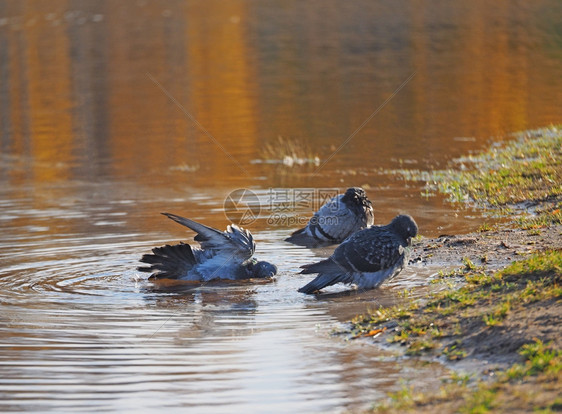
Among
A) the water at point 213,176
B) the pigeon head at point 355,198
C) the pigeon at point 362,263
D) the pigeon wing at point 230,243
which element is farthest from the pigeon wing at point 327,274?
the pigeon head at point 355,198

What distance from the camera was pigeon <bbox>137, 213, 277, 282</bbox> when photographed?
9812 millimetres

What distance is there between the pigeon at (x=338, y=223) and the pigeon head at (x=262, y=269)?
171cm

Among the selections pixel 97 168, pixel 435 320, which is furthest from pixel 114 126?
pixel 435 320

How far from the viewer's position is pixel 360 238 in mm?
9117

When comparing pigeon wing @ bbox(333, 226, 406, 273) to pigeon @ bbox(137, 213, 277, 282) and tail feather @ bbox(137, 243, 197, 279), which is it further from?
tail feather @ bbox(137, 243, 197, 279)

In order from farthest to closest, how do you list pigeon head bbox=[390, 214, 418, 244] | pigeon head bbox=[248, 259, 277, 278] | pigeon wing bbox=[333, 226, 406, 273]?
pigeon head bbox=[248, 259, 277, 278] < pigeon head bbox=[390, 214, 418, 244] < pigeon wing bbox=[333, 226, 406, 273]

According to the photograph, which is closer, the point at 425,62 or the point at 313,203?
the point at 313,203

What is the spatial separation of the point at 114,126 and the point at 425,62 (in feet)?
49.9

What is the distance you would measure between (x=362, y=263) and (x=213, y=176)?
7.76 metres

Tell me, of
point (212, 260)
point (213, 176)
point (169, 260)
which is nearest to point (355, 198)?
point (212, 260)

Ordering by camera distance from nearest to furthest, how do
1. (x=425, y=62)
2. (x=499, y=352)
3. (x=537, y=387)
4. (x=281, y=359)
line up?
(x=537, y=387) < (x=499, y=352) < (x=281, y=359) < (x=425, y=62)

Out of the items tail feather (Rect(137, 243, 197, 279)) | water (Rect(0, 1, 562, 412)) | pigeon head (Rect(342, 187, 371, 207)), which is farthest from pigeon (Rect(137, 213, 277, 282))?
pigeon head (Rect(342, 187, 371, 207))

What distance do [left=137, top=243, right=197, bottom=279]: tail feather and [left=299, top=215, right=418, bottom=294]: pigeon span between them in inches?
58.1

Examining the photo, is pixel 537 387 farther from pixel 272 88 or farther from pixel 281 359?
pixel 272 88
